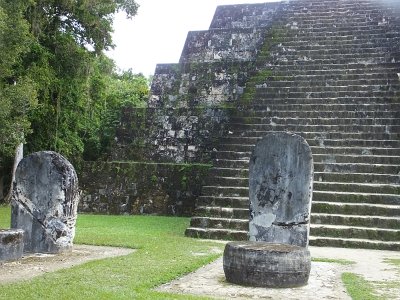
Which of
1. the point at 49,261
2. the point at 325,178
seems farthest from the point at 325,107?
the point at 49,261

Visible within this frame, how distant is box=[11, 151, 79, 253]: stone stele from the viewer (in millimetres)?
6977

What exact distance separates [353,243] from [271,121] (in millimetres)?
3806

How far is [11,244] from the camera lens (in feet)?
20.5

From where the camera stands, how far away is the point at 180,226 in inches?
395

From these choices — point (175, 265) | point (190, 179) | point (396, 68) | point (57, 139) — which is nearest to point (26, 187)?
point (175, 265)

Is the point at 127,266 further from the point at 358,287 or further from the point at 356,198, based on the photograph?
the point at 356,198

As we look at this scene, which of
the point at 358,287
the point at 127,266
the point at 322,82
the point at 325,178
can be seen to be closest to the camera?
the point at 358,287

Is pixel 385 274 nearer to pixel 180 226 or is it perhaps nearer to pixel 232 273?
pixel 232 273

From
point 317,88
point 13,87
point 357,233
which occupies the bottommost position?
point 357,233

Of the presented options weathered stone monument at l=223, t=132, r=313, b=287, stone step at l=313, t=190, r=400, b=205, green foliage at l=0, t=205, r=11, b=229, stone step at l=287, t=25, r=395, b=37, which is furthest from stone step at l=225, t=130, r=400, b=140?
green foliage at l=0, t=205, r=11, b=229

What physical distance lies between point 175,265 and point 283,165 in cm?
196

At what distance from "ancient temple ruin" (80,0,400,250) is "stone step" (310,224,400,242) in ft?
0.05

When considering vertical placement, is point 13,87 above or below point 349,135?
above

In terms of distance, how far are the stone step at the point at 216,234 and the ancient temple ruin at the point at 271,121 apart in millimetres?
18
